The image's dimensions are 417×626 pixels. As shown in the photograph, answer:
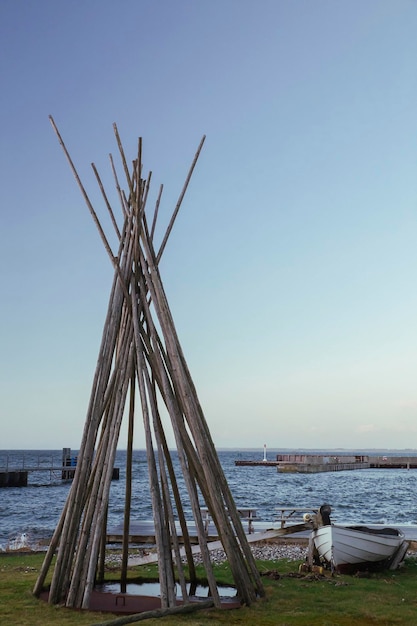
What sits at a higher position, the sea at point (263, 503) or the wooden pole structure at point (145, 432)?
the wooden pole structure at point (145, 432)

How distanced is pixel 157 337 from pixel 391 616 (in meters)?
3.74

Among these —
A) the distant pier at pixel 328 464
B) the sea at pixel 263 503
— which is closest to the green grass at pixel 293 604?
the sea at pixel 263 503

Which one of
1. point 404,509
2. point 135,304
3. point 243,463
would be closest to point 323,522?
point 135,304

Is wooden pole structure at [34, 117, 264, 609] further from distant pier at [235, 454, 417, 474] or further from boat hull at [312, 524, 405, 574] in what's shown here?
distant pier at [235, 454, 417, 474]

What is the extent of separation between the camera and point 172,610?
6.00 metres

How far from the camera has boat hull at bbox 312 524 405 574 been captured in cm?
859

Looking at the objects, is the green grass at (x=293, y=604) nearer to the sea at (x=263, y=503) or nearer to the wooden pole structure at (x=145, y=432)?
the wooden pole structure at (x=145, y=432)

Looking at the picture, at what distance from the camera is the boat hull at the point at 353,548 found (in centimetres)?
859

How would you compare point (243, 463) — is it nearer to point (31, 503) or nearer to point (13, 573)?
point (31, 503)

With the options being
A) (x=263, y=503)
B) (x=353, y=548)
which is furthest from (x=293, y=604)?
(x=263, y=503)

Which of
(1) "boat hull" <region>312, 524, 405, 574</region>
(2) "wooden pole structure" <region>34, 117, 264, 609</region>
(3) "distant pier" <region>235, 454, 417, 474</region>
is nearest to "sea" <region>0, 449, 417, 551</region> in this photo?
(1) "boat hull" <region>312, 524, 405, 574</region>

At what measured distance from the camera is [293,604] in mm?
6691

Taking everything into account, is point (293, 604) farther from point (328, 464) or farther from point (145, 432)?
point (328, 464)

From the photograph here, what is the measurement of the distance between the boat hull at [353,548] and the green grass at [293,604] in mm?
220
